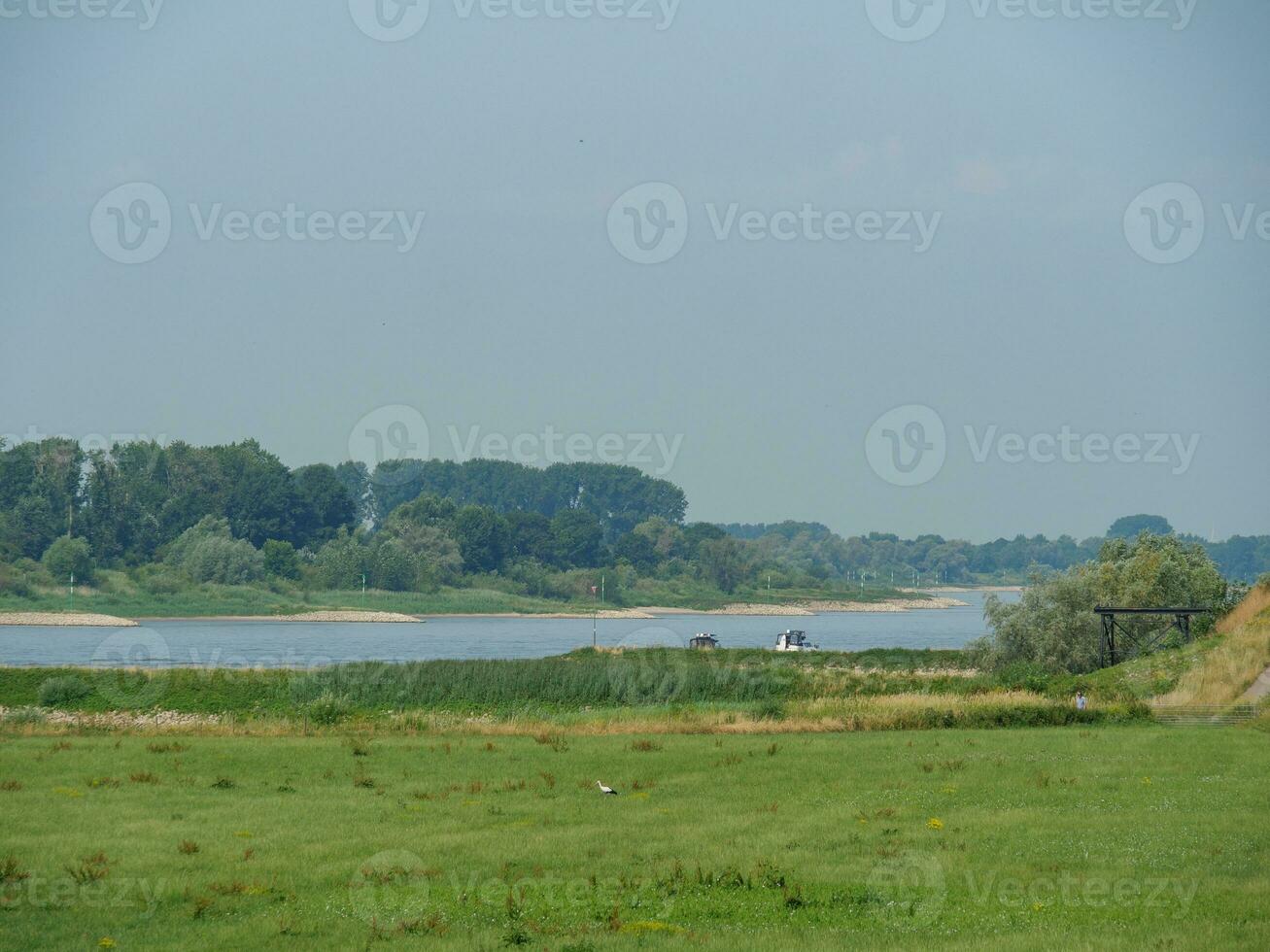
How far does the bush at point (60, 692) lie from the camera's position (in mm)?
57750

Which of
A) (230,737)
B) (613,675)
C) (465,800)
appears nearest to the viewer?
(465,800)

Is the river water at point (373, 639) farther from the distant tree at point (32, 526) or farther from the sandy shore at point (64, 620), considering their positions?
the distant tree at point (32, 526)

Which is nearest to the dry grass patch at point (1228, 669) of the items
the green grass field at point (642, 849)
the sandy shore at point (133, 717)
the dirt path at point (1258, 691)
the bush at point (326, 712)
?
the dirt path at point (1258, 691)

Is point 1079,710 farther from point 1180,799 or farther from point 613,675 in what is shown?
point 613,675

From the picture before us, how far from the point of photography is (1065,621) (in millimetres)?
68750

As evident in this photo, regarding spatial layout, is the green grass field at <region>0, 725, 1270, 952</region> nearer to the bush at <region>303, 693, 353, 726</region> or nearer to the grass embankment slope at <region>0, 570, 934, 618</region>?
the bush at <region>303, 693, 353, 726</region>

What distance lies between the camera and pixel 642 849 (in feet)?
67.1

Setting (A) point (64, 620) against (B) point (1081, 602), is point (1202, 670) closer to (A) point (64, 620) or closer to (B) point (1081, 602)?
(B) point (1081, 602)

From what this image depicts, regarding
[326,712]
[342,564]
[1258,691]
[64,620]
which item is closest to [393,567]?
[342,564]

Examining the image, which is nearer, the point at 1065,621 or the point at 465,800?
the point at 465,800

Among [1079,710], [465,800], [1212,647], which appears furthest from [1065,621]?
[465,800]

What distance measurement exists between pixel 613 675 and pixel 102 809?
127ft

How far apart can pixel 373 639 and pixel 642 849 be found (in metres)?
113

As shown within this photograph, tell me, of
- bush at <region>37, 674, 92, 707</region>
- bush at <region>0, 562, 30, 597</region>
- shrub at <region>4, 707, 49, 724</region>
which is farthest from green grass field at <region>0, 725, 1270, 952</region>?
bush at <region>0, 562, 30, 597</region>
